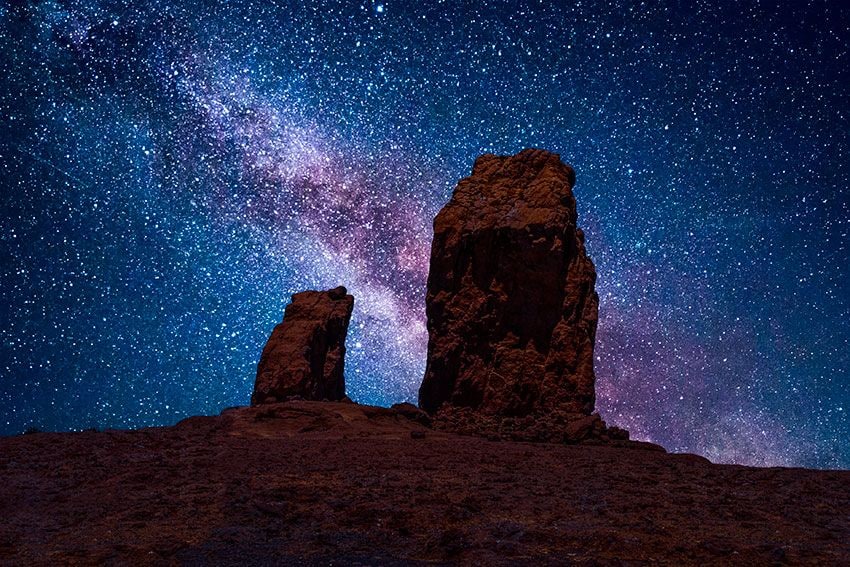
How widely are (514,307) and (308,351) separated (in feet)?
23.0

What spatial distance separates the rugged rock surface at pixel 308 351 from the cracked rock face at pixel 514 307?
4.19 meters

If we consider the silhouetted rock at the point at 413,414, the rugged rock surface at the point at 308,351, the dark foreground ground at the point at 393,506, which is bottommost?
the dark foreground ground at the point at 393,506

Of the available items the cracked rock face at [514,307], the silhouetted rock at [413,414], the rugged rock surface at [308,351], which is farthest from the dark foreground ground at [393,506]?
the rugged rock surface at [308,351]

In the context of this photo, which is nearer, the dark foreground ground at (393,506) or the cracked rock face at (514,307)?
the dark foreground ground at (393,506)

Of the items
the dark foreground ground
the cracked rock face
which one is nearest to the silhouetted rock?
the cracked rock face

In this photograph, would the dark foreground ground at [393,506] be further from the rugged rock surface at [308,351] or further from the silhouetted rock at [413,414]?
the rugged rock surface at [308,351]

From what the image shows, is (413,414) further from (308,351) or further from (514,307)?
(308,351)

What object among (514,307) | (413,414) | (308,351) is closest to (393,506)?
(413,414)

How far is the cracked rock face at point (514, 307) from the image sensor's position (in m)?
15.6

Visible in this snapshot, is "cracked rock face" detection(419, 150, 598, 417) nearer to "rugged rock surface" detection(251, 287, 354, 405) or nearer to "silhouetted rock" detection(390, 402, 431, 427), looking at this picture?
"silhouetted rock" detection(390, 402, 431, 427)

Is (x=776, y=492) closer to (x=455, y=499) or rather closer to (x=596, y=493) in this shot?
(x=596, y=493)

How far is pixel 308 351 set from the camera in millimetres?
19516

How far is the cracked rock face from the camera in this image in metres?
15.6

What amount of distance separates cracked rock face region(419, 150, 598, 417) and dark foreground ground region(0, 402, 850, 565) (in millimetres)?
6121
